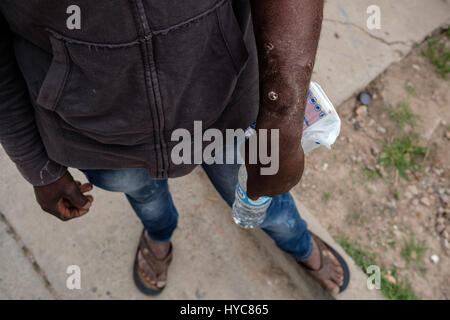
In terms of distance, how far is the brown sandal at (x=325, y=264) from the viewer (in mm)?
2182

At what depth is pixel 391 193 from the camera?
8.54 feet

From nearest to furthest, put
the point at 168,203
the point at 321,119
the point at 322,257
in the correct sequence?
1. the point at 321,119
2. the point at 168,203
3. the point at 322,257

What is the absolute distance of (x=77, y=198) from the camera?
4.92 ft

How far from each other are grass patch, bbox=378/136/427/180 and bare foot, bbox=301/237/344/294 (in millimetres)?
920

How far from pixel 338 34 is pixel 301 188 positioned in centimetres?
148

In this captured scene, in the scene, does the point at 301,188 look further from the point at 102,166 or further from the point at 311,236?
the point at 102,166

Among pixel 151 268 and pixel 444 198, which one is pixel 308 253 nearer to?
pixel 151 268

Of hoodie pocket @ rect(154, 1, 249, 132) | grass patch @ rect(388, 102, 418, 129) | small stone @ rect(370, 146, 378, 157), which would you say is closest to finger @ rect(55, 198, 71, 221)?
hoodie pocket @ rect(154, 1, 249, 132)

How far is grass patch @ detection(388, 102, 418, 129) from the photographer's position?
283 centimetres

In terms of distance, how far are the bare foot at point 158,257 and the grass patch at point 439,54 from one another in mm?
2644

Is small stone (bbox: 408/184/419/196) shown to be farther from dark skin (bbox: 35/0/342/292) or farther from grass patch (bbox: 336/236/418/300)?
dark skin (bbox: 35/0/342/292)

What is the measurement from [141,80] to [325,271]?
5.54ft

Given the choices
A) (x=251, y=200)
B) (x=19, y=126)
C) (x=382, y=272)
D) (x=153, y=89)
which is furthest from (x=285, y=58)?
(x=382, y=272)
